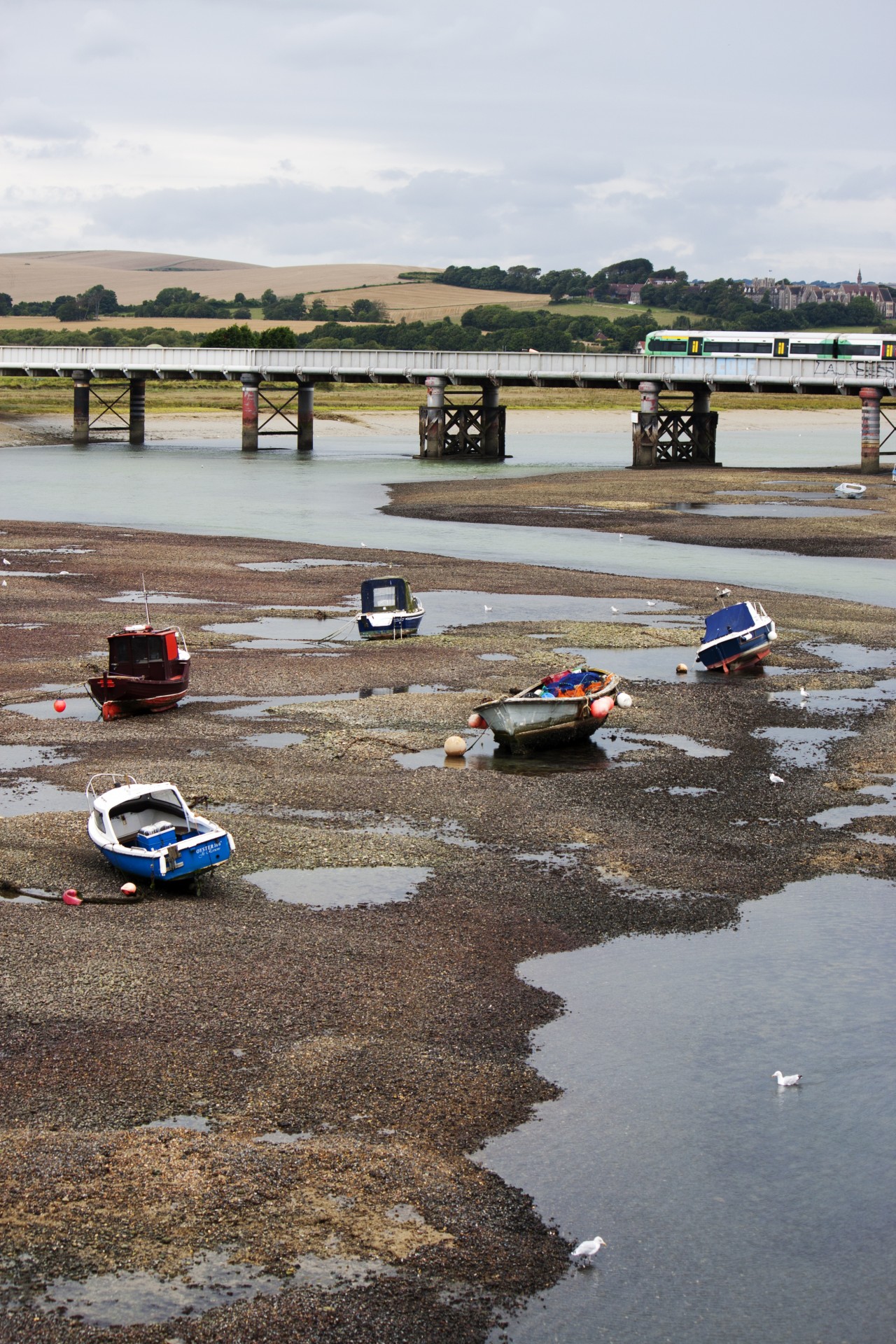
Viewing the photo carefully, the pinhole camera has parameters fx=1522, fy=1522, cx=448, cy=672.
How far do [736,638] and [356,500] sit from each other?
1711 inches

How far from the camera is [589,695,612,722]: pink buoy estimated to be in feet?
89.8

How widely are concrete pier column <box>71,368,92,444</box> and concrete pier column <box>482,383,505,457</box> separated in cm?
2791

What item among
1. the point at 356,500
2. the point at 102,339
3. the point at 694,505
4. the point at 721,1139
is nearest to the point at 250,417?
the point at 356,500

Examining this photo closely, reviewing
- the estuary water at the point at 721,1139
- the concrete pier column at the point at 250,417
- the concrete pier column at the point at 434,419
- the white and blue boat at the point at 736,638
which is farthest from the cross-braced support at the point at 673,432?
the estuary water at the point at 721,1139

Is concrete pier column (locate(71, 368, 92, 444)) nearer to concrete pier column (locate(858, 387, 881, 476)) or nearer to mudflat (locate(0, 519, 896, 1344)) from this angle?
concrete pier column (locate(858, 387, 881, 476))

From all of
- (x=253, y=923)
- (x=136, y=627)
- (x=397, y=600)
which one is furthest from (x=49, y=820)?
(x=397, y=600)

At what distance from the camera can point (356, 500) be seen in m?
75.4

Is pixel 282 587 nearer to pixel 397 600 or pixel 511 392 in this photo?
pixel 397 600

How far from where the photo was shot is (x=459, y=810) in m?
23.8

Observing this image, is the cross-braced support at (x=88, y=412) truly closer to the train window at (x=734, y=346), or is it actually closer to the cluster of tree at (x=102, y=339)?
the train window at (x=734, y=346)

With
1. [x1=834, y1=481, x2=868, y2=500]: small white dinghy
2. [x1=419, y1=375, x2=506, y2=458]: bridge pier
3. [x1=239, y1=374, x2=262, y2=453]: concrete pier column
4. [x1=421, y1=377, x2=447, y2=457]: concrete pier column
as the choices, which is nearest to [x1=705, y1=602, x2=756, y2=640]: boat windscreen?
[x1=834, y1=481, x2=868, y2=500]: small white dinghy

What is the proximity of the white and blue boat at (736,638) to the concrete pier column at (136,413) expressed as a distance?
81202 millimetres

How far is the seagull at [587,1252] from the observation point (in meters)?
12.1

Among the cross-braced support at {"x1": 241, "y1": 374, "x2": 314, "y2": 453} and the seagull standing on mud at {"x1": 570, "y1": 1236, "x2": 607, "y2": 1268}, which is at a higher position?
the cross-braced support at {"x1": 241, "y1": 374, "x2": 314, "y2": 453}
